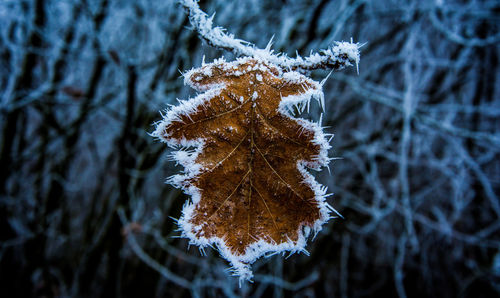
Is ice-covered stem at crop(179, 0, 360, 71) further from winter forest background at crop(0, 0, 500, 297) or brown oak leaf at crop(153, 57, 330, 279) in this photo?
winter forest background at crop(0, 0, 500, 297)

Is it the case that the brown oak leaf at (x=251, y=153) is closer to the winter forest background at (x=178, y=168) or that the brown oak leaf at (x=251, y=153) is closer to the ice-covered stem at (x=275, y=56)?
the ice-covered stem at (x=275, y=56)

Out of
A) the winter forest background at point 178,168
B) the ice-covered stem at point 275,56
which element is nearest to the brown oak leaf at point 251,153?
the ice-covered stem at point 275,56

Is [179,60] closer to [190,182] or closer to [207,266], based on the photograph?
[207,266]

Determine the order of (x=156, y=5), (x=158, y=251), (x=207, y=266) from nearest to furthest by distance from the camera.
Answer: (x=207, y=266), (x=158, y=251), (x=156, y=5)

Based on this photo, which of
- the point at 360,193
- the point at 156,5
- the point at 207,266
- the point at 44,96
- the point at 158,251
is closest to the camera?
the point at 207,266

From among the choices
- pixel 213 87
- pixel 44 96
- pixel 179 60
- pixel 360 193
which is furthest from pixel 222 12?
pixel 360 193
